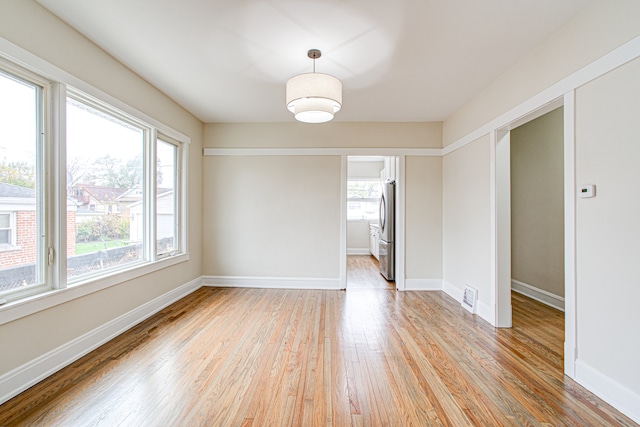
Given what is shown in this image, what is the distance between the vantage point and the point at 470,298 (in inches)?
135

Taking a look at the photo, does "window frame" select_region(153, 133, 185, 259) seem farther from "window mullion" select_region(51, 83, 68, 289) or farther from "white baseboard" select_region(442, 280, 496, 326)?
"white baseboard" select_region(442, 280, 496, 326)

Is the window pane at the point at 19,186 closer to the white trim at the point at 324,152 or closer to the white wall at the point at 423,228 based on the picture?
the white trim at the point at 324,152

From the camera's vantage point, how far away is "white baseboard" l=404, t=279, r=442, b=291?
14.3ft

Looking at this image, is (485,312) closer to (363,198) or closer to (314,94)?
(314,94)

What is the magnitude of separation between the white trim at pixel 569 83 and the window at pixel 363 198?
4963 millimetres

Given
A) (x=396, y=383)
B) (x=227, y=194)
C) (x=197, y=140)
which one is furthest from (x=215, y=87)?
(x=396, y=383)

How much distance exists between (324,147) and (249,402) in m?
3.54

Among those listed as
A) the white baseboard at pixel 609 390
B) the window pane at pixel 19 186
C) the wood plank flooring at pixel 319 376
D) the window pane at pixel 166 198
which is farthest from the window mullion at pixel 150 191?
the white baseboard at pixel 609 390

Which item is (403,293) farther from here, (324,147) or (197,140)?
(197,140)

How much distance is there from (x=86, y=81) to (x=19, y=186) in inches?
40.9

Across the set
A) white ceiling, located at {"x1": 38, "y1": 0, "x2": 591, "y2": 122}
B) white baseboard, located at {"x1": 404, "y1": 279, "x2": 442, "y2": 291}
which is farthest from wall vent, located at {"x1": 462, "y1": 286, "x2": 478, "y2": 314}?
white ceiling, located at {"x1": 38, "y1": 0, "x2": 591, "y2": 122}

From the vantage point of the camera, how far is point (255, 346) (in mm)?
2514

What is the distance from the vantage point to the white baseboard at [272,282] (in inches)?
175

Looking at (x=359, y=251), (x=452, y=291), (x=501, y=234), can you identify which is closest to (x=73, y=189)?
(x=501, y=234)
